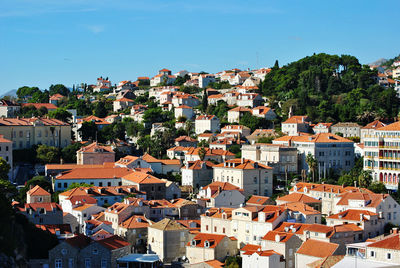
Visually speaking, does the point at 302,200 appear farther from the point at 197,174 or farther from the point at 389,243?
the point at 389,243

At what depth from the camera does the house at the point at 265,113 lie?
94.2m

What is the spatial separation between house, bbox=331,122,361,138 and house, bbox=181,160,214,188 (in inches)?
876

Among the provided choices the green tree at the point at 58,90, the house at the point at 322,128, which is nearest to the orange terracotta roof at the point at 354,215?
the house at the point at 322,128

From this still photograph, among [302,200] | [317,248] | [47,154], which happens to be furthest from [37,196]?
[317,248]

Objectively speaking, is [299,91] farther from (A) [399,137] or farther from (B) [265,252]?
(B) [265,252]

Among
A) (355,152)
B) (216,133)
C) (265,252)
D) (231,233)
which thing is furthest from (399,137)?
(216,133)

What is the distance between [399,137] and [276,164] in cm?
1313

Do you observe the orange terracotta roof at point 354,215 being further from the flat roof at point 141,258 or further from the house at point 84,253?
the house at point 84,253

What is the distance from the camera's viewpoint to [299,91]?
100188 mm

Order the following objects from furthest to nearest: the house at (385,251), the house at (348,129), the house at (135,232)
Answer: the house at (348,129), the house at (135,232), the house at (385,251)

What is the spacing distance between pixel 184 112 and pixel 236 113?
913 centimetres

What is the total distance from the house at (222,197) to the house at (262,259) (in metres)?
15.6

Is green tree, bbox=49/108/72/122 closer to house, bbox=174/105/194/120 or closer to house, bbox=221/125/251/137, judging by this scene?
house, bbox=174/105/194/120

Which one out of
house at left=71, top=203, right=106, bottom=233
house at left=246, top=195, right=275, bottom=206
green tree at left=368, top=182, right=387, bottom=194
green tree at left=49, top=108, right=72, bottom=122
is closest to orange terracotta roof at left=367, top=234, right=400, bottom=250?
house at left=246, top=195, right=275, bottom=206
